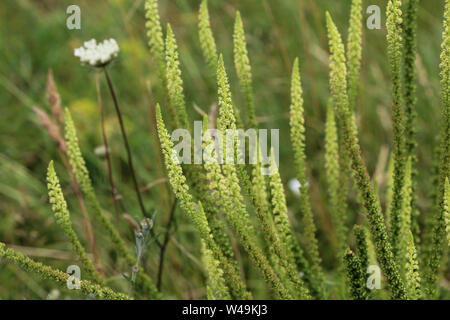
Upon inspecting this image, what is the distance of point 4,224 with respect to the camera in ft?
8.11

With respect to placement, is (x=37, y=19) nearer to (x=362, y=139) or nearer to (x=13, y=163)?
(x=13, y=163)

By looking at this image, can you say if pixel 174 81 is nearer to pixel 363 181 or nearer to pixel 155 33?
pixel 155 33

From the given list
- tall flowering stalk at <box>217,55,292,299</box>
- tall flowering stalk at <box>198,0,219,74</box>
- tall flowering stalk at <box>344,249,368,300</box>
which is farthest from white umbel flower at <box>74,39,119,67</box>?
tall flowering stalk at <box>344,249,368,300</box>

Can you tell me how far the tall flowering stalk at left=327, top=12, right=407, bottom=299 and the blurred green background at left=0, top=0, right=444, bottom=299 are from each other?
2.54 ft

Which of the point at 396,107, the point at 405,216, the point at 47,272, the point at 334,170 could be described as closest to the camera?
the point at 47,272

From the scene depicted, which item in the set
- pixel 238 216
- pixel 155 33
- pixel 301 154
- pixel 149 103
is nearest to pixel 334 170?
pixel 301 154

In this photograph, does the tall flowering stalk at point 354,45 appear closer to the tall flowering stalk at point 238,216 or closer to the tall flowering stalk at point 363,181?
the tall flowering stalk at point 363,181

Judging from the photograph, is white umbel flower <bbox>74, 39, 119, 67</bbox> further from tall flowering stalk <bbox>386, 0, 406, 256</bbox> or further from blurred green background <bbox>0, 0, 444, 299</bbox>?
tall flowering stalk <bbox>386, 0, 406, 256</bbox>

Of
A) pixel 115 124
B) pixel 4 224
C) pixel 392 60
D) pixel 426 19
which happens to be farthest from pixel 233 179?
pixel 426 19

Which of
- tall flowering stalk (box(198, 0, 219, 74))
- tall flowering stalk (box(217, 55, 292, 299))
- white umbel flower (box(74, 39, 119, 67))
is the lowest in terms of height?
tall flowering stalk (box(217, 55, 292, 299))

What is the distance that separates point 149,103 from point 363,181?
1.30 meters

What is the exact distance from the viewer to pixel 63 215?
4.58ft

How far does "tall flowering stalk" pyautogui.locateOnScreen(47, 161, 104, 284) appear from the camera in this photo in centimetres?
131

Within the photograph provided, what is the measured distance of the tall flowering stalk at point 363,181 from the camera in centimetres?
129
